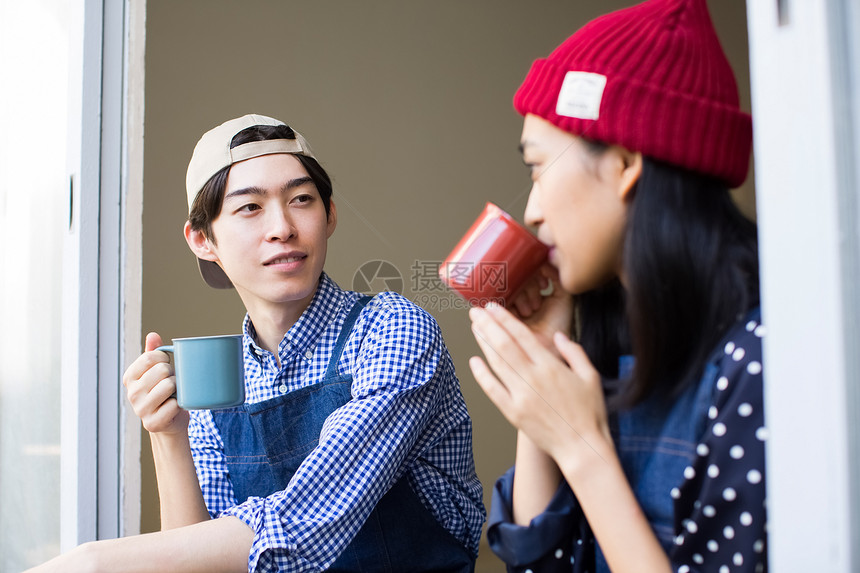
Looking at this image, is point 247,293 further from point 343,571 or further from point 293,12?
point 293,12

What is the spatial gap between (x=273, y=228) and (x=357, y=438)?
0.40 metres

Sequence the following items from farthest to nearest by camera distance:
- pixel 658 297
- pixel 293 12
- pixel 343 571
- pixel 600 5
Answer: pixel 600 5, pixel 293 12, pixel 343 571, pixel 658 297

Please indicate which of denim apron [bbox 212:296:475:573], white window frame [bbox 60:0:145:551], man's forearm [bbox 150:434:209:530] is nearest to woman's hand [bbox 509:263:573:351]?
denim apron [bbox 212:296:475:573]

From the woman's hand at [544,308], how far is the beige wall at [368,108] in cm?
142

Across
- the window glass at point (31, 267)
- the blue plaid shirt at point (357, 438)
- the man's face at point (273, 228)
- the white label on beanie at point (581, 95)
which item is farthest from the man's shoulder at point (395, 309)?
the window glass at point (31, 267)

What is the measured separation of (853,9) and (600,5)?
279 centimetres

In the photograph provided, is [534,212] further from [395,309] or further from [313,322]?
[313,322]

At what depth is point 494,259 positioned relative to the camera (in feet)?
2.64

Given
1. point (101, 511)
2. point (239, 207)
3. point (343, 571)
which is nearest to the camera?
point (343, 571)

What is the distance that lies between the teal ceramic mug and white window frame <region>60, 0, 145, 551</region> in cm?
46

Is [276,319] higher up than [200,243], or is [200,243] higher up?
[200,243]

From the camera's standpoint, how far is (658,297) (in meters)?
0.71

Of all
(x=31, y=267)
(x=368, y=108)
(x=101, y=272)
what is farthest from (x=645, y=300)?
(x=368, y=108)

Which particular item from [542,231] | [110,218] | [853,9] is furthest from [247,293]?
[853,9]
